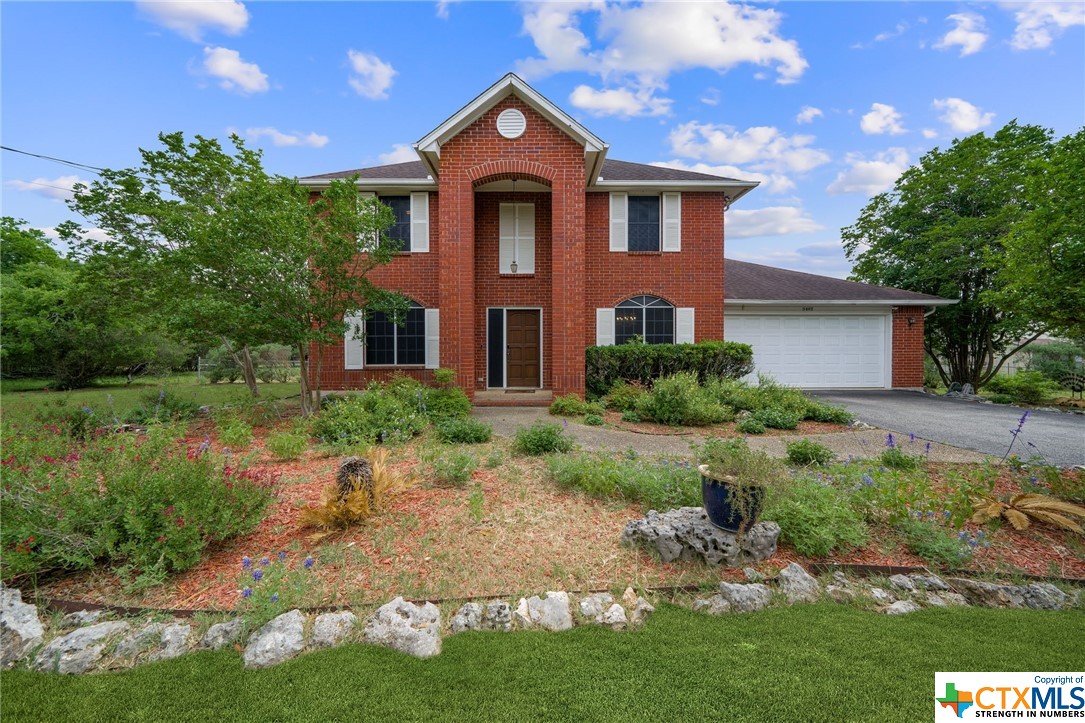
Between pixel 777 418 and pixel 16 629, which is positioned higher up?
pixel 777 418

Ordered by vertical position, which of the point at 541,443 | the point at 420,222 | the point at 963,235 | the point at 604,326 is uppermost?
the point at 963,235

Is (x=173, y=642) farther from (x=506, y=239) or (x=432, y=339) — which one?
(x=506, y=239)

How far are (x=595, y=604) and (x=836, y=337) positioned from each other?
14.2 meters

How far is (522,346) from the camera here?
11.7 m

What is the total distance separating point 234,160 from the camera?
9.75 meters

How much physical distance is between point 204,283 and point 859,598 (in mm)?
10225

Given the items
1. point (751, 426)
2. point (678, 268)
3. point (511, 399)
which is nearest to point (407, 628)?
point (751, 426)

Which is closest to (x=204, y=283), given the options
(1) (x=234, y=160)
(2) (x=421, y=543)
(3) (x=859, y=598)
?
(1) (x=234, y=160)

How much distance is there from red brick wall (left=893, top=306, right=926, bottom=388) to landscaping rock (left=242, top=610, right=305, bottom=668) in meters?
16.7

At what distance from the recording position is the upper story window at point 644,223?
11.8 m

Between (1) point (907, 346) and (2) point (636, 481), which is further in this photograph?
(1) point (907, 346)

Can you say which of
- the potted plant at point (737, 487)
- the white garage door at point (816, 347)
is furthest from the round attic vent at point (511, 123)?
the potted plant at point (737, 487)

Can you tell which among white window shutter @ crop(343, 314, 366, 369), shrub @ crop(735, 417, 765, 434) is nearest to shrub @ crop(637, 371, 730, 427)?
shrub @ crop(735, 417, 765, 434)

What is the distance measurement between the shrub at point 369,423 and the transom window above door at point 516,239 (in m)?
5.52
